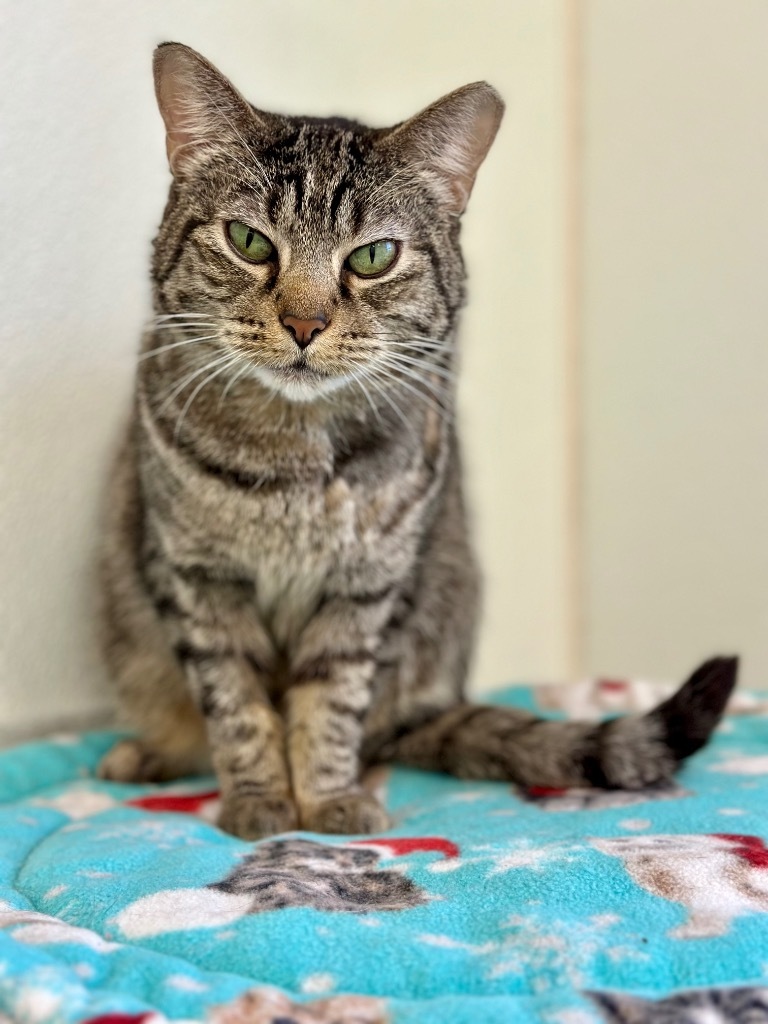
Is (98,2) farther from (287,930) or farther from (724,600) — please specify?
(724,600)

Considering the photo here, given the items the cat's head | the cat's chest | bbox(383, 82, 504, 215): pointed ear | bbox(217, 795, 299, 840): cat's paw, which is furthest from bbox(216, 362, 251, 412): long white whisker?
bbox(217, 795, 299, 840): cat's paw

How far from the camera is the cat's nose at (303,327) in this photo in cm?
118

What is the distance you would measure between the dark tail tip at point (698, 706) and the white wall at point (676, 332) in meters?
1.08

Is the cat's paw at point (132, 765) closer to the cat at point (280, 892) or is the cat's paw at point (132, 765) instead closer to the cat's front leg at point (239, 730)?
the cat's front leg at point (239, 730)

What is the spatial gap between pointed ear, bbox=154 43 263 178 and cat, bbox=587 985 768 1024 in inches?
39.9

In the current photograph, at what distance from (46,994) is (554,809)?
0.70 meters

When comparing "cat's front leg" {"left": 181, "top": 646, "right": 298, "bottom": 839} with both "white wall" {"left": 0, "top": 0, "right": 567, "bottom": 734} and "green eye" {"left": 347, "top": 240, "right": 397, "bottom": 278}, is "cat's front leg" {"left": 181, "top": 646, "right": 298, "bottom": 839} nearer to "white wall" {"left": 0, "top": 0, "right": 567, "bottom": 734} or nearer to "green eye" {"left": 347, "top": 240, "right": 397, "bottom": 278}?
"white wall" {"left": 0, "top": 0, "right": 567, "bottom": 734}

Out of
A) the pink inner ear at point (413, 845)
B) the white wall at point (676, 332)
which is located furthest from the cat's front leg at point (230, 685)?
the white wall at point (676, 332)

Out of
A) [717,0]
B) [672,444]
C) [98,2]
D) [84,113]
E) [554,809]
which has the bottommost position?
[554,809]

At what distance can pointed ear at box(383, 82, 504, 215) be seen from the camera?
1.26 meters

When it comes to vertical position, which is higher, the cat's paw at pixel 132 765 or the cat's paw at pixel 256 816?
the cat's paw at pixel 256 816

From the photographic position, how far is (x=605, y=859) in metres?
1.01

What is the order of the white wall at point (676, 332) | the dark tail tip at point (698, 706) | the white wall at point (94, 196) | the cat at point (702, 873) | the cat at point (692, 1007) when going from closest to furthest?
the cat at point (692, 1007) < the cat at point (702, 873) < the dark tail tip at point (698, 706) < the white wall at point (94, 196) < the white wall at point (676, 332)

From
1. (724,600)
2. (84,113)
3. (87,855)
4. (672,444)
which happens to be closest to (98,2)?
(84,113)
